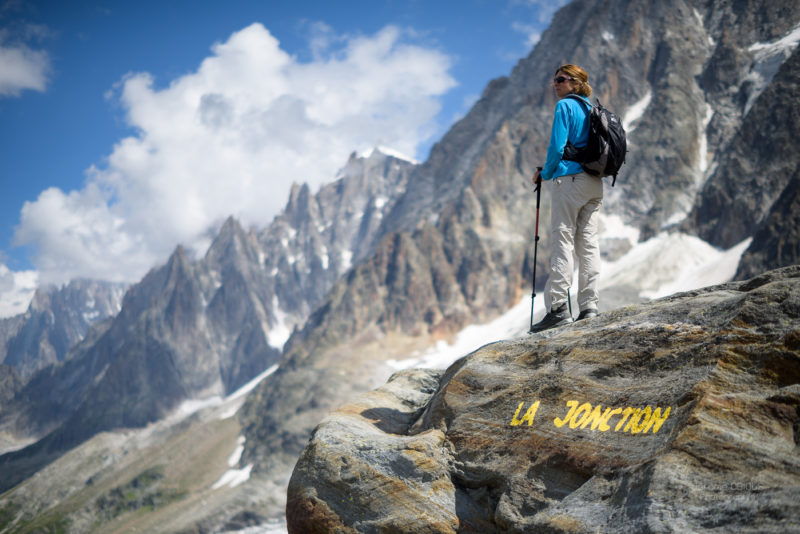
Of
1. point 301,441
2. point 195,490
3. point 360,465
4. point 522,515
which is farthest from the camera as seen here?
point 195,490

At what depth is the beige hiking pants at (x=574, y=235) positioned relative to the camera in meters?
10.0

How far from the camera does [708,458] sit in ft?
22.8

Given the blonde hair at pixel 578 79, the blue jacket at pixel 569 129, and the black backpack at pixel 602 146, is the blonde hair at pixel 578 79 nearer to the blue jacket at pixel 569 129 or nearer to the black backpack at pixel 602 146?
the blue jacket at pixel 569 129

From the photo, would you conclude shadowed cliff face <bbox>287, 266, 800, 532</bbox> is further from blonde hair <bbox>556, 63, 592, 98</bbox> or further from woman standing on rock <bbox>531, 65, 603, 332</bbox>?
blonde hair <bbox>556, 63, 592, 98</bbox>

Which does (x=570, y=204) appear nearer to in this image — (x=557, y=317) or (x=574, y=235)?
(x=574, y=235)

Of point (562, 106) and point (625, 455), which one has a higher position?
point (562, 106)

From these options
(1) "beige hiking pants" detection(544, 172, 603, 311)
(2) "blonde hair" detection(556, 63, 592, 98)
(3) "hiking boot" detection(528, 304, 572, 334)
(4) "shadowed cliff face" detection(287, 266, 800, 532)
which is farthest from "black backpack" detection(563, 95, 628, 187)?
(3) "hiking boot" detection(528, 304, 572, 334)

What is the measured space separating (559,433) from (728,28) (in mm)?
225525

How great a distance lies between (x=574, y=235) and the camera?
1056 centimetres

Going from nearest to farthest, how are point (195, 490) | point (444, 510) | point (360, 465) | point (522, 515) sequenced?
point (522, 515) → point (444, 510) → point (360, 465) → point (195, 490)

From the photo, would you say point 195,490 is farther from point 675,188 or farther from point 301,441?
point 675,188

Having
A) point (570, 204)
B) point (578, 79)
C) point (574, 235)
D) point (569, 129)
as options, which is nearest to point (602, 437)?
point (574, 235)

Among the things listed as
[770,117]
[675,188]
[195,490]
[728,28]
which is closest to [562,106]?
[770,117]

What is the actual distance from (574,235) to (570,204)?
0.67m
